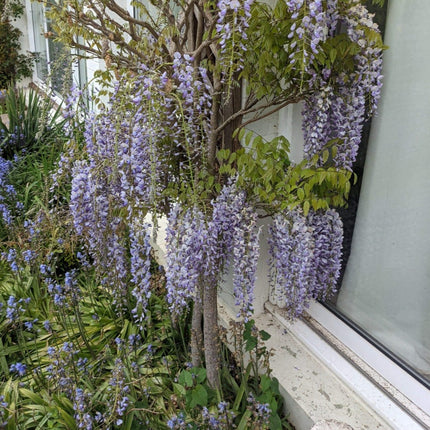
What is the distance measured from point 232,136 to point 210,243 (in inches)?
19.0

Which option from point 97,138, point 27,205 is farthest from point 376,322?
point 27,205

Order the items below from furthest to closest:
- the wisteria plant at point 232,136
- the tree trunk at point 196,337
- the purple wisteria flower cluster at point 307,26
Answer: the tree trunk at point 196,337 < the wisteria plant at point 232,136 < the purple wisteria flower cluster at point 307,26

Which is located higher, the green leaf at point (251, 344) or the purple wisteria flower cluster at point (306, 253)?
the purple wisteria flower cluster at point (306, 253)

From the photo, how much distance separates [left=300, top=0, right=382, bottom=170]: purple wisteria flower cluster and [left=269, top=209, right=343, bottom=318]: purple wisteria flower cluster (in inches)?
11.6

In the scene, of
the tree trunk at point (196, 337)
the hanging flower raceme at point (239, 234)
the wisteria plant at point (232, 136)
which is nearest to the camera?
the wisteria plant at point (232, 136)

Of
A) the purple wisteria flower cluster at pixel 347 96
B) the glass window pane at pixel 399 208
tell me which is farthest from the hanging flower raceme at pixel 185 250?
the glass window pane at pixel 399 208

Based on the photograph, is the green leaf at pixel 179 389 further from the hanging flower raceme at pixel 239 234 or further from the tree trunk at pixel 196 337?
the hanging flower raceme at pixel 239 234

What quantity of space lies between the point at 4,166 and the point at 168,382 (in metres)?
2.55

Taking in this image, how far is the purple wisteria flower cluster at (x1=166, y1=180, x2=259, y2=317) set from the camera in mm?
1831

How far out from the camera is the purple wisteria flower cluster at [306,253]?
1.97m

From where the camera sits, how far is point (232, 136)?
2002mm

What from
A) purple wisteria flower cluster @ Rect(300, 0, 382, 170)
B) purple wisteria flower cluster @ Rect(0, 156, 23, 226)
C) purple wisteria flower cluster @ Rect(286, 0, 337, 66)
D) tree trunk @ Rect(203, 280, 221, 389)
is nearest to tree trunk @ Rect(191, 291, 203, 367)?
tree trunk @ Rect(203, 280, 221, 389)

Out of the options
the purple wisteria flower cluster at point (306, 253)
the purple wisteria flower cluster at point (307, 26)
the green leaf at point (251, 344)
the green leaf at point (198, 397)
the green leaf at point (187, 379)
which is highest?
the purple wisteria flower cluster at point (307, 26)

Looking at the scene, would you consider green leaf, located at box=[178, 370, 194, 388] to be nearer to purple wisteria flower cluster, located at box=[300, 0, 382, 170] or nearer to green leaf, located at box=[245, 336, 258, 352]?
green leaf, located at box=[245, 336, 258, 352]
